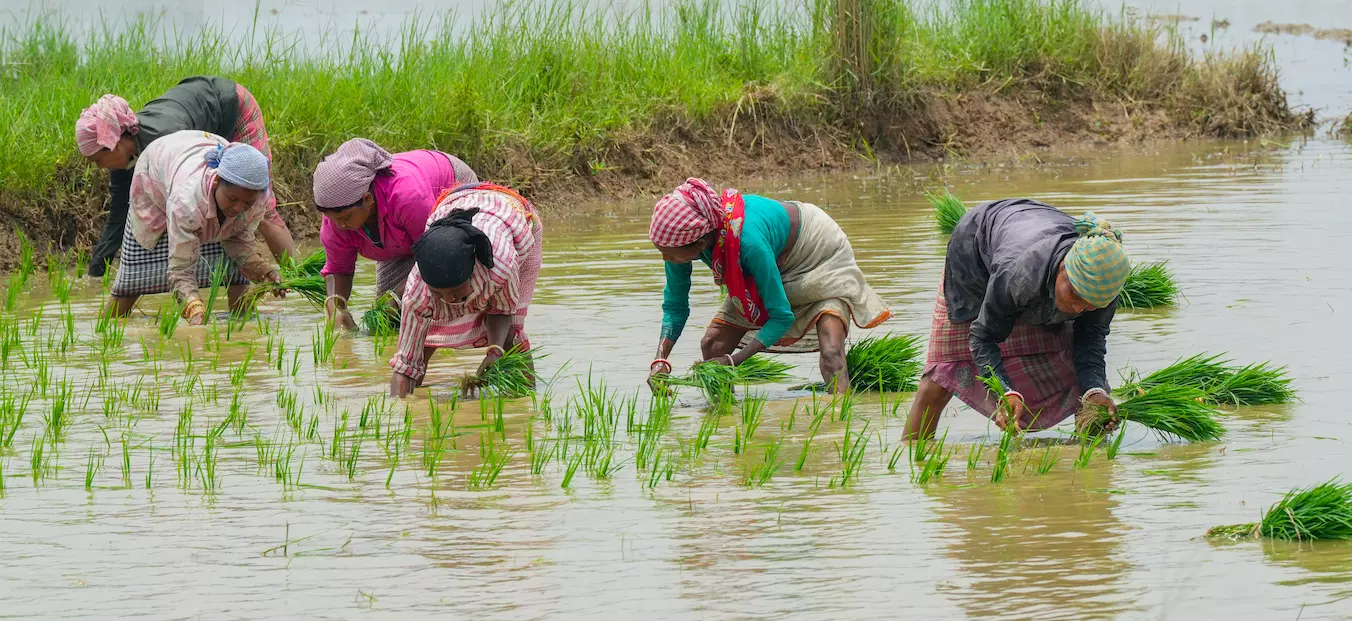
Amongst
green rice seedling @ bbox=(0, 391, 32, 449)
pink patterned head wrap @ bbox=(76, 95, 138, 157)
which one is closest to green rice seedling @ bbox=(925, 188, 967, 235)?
pink patterned head wrap @ bbox=(76, 95, 138, 157)

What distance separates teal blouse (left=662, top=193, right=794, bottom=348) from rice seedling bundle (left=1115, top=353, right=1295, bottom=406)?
Answer: 1226 mm

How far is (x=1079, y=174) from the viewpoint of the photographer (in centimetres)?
1171

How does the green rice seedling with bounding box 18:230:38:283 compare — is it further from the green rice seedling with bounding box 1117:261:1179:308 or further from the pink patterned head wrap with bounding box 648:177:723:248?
the green rice seedling with bounding box 1117:261:1179:308

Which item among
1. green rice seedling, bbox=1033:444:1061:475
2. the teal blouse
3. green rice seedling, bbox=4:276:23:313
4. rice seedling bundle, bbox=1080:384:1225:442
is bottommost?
green rice seedling, bbox=4:276:23:313

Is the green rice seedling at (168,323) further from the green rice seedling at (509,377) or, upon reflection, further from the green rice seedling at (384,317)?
the green rice seedling at (509,377)

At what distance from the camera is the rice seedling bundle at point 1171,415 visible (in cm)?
467

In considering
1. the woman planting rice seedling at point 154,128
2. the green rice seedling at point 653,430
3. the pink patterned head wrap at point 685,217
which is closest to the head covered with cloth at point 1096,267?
the green rice seedling at point 653,430

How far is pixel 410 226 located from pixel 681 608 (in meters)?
3.21

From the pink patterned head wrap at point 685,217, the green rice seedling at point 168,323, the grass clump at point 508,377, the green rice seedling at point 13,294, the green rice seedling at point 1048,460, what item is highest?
the pink patterned head wrap at point 685,217

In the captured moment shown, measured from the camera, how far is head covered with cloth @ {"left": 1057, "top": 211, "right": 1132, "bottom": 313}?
4.05 metres

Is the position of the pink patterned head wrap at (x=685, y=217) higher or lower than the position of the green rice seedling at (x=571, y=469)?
higher

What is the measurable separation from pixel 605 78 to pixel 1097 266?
7.86 meters

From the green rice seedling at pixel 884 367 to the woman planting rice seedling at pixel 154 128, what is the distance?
129 inches

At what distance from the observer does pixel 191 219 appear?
6934 millimetres
